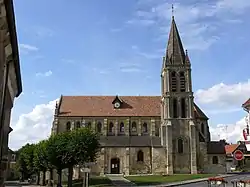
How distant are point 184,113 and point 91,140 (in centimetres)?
2767

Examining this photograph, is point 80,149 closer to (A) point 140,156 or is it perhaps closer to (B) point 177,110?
(A) point 140,156

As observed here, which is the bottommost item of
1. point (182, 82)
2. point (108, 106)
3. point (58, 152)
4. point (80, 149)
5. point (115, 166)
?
point (115, 166)

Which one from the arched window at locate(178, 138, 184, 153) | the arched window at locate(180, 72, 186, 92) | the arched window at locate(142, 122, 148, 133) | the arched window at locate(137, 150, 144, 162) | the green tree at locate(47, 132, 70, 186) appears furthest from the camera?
the arched window at locate(142, 122, 148, 133)

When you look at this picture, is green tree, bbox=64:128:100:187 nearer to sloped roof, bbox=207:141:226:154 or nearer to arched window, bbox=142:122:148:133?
arched window, bbox=142:122:148:133

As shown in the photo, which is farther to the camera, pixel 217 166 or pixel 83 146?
pixel 217 166

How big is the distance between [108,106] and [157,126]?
11.8 m

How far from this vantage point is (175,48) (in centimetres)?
7288

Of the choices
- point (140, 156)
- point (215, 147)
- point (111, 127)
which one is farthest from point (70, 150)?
point (215, 147)

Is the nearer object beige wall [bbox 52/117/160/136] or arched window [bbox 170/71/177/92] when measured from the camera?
arched window [bbox 170/71/177/92]

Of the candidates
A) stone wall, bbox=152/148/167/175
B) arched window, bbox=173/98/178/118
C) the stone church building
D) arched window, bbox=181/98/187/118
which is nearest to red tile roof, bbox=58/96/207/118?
the stone church building

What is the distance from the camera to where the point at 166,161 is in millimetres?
65625

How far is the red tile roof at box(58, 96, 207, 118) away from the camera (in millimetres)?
74438

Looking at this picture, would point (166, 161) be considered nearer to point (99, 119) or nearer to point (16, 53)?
point (99, 119)

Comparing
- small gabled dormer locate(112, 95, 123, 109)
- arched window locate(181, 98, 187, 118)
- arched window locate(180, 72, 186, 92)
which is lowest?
arched window locate(181, 98, 187, 118)
